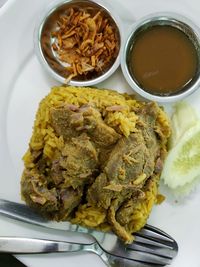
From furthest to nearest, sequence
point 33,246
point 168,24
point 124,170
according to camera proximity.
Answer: point 168,24 → point 33,246 → point 124,170

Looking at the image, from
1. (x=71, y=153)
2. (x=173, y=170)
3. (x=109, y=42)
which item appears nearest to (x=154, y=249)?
(x=173, y=170)

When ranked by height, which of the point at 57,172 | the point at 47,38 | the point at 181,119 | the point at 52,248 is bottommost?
the point at 52,248

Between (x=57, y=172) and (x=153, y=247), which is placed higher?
(x=57, y=172)

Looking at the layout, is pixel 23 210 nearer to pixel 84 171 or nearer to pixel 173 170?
pixel 84 171

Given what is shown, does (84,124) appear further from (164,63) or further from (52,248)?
(52,248)

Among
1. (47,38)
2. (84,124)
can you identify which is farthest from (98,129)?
(47,38)
